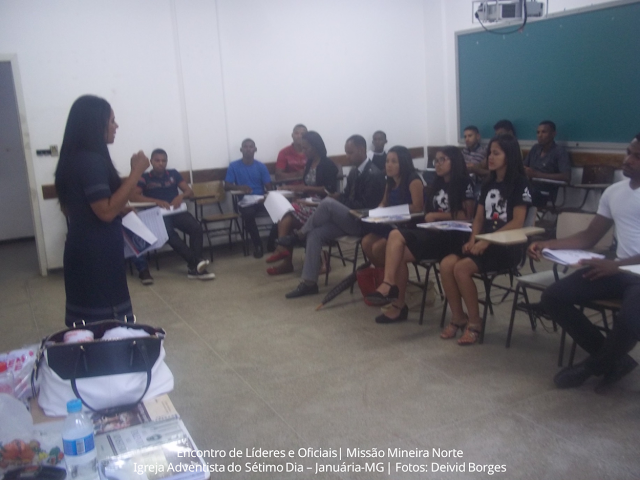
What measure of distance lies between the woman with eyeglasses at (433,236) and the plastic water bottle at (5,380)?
2.31m

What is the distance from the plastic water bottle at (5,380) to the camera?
184 centimetres

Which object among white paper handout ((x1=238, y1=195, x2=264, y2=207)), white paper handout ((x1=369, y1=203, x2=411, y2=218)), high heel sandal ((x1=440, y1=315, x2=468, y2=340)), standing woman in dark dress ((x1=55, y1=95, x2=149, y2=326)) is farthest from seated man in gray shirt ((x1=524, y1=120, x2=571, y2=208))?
standing woman in dark dress ((x1=55, y1=95, x2=149, y2=326))

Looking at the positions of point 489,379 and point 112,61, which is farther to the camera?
point 112,61

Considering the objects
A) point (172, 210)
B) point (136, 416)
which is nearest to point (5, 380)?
point (136, 416)

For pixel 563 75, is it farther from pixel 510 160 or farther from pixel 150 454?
pixel 150 454

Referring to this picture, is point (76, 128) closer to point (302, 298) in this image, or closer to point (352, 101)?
point (302, 298)

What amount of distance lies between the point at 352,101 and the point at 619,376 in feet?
16.9

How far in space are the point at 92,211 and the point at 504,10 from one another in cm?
449

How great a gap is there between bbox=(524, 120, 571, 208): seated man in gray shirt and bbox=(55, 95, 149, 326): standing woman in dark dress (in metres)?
4.59

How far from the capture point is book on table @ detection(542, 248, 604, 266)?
2.96 m

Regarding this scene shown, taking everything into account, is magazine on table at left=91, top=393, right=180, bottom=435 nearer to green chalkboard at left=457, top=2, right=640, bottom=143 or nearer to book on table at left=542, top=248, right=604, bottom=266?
book on table at left=542, top=248, right=604, bottom=266

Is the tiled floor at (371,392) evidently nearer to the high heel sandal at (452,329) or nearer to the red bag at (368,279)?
the high heel sandal at (452,329)

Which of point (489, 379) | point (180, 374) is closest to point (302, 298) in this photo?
point (180, 374)

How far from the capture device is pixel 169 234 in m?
5.79
